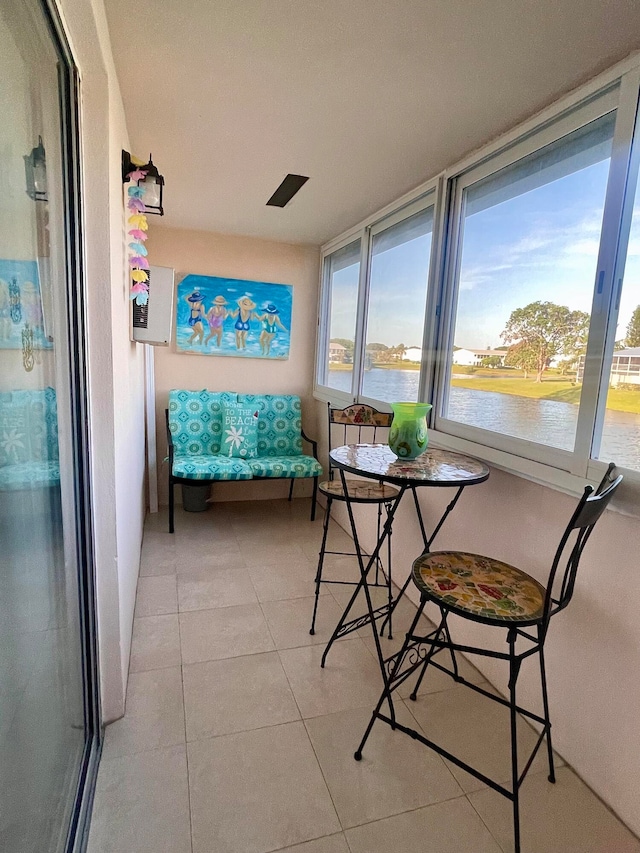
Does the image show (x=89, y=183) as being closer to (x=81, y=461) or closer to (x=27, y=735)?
(x=81, y=461)

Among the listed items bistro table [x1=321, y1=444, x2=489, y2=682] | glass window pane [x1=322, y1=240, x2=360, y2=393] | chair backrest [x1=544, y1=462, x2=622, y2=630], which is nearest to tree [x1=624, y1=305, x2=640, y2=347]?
chair backrest [x1=544, y1=462, x2=622, y2=630]

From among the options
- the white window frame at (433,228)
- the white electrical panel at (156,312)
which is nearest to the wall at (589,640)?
the white window frame at (433,228)

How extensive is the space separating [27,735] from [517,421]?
1.77 meters

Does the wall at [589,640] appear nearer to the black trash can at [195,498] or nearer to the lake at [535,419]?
the lake at [535,419]

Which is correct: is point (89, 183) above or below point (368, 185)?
below

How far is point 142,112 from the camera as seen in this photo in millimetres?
1844

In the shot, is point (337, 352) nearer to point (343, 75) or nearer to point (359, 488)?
point (359, 488)

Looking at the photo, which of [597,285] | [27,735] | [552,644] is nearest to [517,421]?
[597,285]

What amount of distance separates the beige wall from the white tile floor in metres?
1.74

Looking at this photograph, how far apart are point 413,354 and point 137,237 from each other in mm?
1521

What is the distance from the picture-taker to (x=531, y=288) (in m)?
1.80

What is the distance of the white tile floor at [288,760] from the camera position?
1.26m

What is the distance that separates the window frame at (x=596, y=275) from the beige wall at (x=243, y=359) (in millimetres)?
1624

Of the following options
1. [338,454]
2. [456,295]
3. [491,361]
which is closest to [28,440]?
[338,454]
